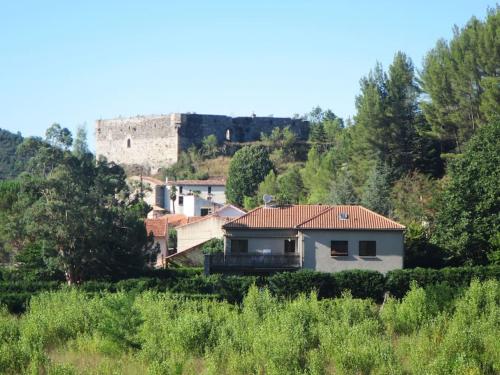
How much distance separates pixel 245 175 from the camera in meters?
76.7

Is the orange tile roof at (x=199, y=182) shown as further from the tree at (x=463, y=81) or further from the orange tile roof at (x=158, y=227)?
the tree at (x=463, y=81)

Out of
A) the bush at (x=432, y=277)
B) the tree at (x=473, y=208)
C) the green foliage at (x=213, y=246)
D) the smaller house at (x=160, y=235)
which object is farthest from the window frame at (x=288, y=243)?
the smaller house at (x=160, y=235)

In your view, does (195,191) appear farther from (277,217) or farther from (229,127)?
(277,217)

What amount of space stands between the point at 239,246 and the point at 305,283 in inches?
272

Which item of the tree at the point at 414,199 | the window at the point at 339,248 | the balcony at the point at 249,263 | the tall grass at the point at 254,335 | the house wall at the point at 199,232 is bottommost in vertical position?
the tall grass at the point at 254,335

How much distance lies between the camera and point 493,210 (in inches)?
1682

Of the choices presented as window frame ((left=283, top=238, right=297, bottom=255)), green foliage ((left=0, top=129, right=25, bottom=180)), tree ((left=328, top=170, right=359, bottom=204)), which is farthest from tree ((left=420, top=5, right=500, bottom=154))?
green foliage ((left=0, top=129, right=25, bottom=180))

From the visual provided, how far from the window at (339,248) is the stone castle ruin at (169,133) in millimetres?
48455

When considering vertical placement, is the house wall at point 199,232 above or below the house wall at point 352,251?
above

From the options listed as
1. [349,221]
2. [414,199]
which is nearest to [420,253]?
[349,221]

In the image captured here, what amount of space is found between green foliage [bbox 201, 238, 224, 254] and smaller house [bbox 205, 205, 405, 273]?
3.28 m

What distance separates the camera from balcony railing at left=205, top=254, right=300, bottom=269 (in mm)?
42719

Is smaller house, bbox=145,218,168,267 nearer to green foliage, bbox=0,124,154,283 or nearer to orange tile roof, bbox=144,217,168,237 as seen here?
orange tile roof, bbox=144,217,168,237

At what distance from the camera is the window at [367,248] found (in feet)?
143
